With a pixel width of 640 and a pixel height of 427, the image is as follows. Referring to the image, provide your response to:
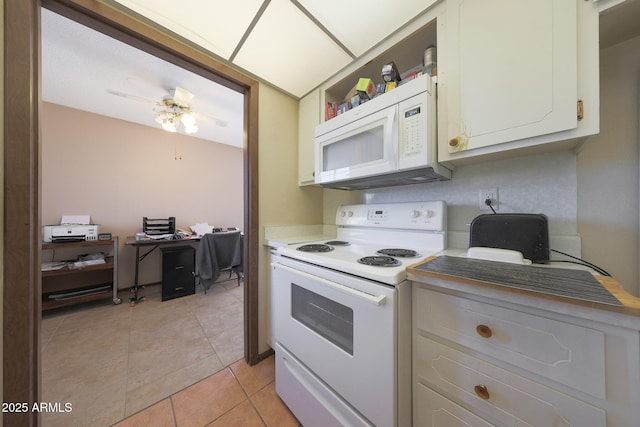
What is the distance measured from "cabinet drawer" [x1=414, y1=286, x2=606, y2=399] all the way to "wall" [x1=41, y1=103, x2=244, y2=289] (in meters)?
3.63

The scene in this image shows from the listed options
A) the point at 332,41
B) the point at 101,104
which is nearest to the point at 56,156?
the point at 101,104

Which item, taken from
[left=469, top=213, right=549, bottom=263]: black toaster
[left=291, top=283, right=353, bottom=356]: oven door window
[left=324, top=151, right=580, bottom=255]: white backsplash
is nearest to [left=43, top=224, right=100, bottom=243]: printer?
[left=291, top=283, right=353, bottom=356]: oven door window

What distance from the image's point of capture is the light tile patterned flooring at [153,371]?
3.62 ft

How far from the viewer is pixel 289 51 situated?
4.10 ft

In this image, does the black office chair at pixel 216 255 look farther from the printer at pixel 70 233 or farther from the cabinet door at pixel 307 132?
the cabinet door at pixel 307 132

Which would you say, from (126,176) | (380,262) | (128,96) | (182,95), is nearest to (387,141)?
(380,262)

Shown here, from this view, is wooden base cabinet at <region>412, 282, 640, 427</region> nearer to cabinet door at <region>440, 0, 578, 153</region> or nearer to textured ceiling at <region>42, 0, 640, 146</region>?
cabinet door at <region>440, 0, 578, 153</region>

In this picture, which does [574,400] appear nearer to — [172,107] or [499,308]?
[499,308]

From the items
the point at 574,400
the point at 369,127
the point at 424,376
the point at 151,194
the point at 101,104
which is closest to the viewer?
the point at 574,400

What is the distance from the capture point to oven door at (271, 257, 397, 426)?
0.71 m

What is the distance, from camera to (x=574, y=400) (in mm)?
514

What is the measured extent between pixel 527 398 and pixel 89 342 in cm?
283

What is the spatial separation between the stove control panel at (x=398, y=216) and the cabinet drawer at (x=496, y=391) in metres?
0.62

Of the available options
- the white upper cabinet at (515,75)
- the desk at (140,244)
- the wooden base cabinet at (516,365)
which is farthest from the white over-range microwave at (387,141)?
the desk at (140,244)
